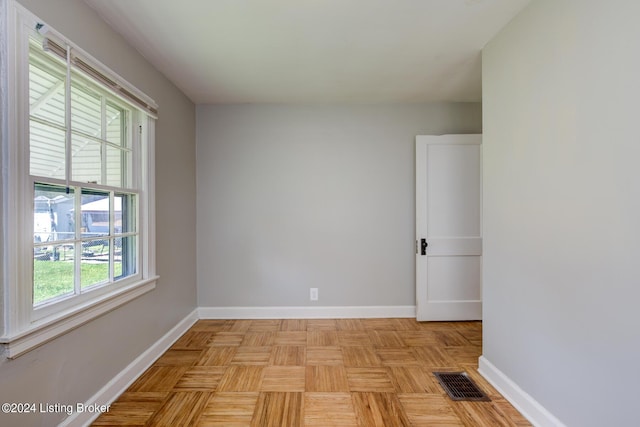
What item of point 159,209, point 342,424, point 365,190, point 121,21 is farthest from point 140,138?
point 342,424

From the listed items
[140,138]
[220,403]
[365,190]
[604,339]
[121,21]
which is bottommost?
[220,403]

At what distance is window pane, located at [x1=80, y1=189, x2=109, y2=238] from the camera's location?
1715mm

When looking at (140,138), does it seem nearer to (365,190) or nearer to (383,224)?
(365,190)

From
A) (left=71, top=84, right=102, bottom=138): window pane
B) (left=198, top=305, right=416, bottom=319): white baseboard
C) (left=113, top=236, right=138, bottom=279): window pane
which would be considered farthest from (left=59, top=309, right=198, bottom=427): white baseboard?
(left=71, top=84, right=102, bottom=138): window pane

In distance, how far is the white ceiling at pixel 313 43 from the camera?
1.72m

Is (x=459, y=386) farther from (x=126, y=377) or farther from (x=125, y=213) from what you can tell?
(x=125, y=213)

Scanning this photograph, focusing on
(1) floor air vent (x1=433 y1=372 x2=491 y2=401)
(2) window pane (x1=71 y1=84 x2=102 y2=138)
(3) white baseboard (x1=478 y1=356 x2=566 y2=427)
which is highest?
(2) window pane (x1=71 y1=84 x2=102 y2=138)

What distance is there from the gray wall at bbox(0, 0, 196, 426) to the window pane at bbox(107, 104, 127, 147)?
25 centimetres

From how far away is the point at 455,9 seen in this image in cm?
173

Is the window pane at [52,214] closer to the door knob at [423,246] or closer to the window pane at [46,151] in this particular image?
the window pane at [46,151]

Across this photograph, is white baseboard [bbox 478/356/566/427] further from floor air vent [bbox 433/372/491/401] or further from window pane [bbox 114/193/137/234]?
window pane [bbox 114/193/137/234]

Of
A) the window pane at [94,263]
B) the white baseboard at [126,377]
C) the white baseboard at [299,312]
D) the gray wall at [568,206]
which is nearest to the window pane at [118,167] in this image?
the window pane at [94,263]

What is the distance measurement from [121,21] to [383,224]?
9.10 feet

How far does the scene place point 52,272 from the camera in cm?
150
